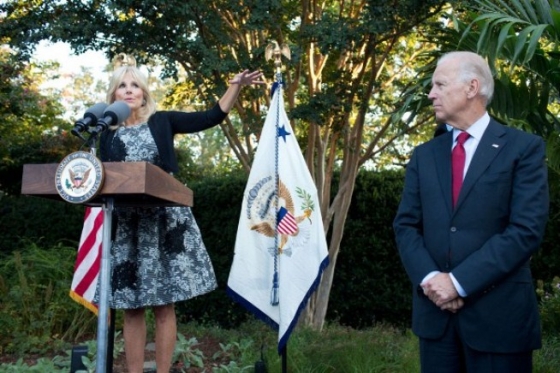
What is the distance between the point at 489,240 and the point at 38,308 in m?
4.88

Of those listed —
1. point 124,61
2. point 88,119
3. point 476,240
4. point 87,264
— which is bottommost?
point 87,264

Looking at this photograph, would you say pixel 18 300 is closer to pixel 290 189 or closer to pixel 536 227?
pixel 290 189

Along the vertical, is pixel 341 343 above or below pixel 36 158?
below

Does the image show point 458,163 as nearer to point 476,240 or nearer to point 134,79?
point 476,240

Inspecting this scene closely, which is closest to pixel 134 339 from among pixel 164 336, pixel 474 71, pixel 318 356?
pixel 164 336

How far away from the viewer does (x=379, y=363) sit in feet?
16.9

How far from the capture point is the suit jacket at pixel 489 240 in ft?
9.54

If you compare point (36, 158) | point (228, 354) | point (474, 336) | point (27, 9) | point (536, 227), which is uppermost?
point (27, 9)

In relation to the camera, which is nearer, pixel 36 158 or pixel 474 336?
pixel 474 336

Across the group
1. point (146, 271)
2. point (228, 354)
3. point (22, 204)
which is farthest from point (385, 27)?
point (22, 204)

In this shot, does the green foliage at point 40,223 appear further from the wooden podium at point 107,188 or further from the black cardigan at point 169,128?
the wooden podium at point 107,188

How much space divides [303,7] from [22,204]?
5.28m

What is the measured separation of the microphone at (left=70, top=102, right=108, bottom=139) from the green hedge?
19.5ft

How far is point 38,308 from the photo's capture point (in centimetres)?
680
